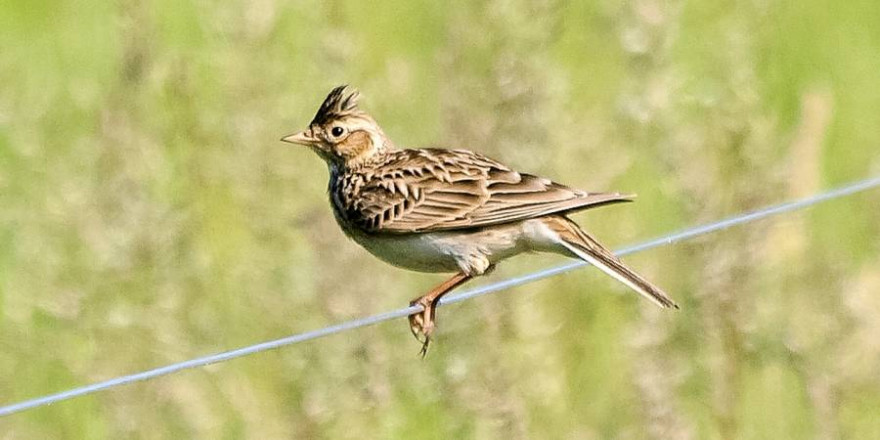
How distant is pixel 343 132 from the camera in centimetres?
700

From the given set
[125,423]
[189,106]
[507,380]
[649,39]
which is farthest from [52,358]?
[649,39]

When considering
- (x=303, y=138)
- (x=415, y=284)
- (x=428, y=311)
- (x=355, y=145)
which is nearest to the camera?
(x=428, y=311)

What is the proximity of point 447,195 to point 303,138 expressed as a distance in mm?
673

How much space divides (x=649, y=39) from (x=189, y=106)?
166cm

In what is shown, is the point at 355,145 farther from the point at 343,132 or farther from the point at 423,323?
the point at 423,323

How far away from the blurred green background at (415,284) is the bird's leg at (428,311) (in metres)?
0.14

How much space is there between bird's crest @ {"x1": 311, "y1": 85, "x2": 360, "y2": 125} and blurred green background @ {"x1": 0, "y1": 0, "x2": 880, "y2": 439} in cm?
7

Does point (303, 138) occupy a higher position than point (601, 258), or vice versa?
point (303, 138)

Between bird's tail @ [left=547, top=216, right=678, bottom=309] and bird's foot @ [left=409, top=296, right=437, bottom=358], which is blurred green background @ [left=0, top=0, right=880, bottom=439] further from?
bird's tail @ [left=547, top=216, right=678, bottom=309]

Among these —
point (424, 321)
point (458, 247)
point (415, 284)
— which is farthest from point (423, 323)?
point (415, 284)

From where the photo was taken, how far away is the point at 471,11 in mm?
6879

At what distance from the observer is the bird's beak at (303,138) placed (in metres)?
6.75

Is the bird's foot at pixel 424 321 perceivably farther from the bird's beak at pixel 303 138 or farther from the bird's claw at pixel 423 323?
the bird's beak at pixel 303 138

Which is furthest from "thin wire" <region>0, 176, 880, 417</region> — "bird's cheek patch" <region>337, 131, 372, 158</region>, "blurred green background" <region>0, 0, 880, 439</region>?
"bird's cheek patch" <region>337, 131, 372, 158</region>
